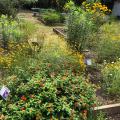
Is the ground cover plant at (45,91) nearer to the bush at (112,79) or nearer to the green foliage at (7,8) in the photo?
the bush at (112,79)

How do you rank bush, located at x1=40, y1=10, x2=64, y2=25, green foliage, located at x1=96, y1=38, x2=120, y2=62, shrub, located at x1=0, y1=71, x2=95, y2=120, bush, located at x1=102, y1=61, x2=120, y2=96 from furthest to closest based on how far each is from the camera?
1. bush, located at x1=40, y1=10, x2=64, y2=25
2. green foliage, located at x1=96, y1=38, x2=120, y2=62
3. bush, located at x1=102, y1=61, x2=120, y2=96
4. shrub, located at x1=0, y1=71, x2=95, y2=120

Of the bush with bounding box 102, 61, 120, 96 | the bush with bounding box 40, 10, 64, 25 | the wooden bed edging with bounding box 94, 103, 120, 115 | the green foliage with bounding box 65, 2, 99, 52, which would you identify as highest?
the green foliage with bounding box 65, 2, 99, 52

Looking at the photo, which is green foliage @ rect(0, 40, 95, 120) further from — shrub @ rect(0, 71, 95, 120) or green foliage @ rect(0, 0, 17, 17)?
green foliage @ rect(0, 0, 17, 17)

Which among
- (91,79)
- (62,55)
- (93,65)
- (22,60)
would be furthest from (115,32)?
(22,60)

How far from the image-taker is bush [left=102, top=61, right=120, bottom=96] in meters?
6.31

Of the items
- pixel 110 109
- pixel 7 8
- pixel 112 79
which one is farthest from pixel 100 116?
pixel 7 8

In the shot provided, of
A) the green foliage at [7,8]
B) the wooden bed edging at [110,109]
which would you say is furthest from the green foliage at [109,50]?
the green foliage at [7,8]

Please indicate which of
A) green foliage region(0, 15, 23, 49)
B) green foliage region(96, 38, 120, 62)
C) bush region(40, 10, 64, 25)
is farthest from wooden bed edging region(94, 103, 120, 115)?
bush region(40, 10, 64, 25)

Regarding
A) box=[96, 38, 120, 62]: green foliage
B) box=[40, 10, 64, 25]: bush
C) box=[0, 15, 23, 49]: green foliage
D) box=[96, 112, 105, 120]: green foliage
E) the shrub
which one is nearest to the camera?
the shrub

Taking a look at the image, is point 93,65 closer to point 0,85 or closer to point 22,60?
point 22,60

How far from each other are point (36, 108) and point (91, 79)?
2429 mm

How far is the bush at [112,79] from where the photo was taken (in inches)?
248

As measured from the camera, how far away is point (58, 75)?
5547mm

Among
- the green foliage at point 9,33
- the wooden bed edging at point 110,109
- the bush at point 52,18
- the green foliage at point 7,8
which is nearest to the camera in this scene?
the wooden bed edging at point 110,109
